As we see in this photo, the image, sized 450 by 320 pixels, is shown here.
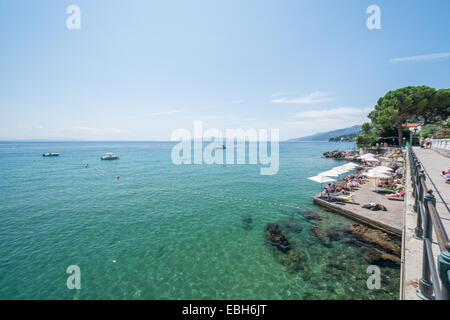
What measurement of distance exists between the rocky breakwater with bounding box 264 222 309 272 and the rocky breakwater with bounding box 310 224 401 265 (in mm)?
2082

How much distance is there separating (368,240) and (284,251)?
491 cm

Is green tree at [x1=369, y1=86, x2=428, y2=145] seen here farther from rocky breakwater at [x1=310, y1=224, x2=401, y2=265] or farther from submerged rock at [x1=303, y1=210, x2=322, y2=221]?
rocky breakwater at [x1=310, y1=224, x2=401, y2=265]

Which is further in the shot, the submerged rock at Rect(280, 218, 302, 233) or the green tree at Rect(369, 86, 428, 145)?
the green tree at Rect(369, 86, 428, 145)

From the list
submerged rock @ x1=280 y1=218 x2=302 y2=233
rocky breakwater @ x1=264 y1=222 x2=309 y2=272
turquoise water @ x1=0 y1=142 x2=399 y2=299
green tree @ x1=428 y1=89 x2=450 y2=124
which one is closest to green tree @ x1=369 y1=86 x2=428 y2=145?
green tree @ x1=428 y1=89 x2=450 y2=124

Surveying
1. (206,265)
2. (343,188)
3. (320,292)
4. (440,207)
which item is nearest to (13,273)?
(206,265)

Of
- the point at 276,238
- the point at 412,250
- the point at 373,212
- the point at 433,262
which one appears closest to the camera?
the point at 433,262

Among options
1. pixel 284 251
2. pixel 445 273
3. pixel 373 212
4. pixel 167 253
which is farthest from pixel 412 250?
pixel 167 253

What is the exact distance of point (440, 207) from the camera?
737 cm

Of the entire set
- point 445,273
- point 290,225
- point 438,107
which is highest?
point 438,107

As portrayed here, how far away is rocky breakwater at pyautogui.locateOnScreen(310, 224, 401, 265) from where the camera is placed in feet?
29.0

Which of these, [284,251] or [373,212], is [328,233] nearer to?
[284,251]

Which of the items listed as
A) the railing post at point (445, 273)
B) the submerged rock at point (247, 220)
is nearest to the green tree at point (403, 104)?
the submerged rock at point (247, 220)

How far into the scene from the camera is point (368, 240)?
10234 mm
